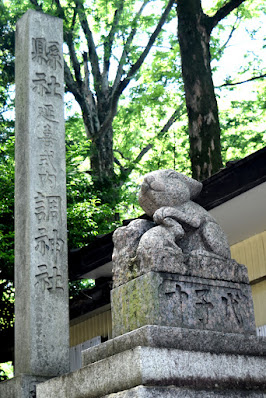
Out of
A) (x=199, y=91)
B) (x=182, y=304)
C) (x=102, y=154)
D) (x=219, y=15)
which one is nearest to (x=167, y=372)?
(x=182, y=304)

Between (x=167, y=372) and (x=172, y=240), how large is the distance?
48.5 inches

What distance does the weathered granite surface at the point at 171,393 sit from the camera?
458cm

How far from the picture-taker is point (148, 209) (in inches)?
238

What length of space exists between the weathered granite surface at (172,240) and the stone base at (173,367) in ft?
1.91

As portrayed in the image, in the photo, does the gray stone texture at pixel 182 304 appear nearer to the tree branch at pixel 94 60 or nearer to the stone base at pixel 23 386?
the stone base at pixel 23 386

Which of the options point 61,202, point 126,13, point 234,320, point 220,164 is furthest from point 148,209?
point 126,13

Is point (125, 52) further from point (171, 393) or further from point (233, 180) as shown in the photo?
point (171, 393)

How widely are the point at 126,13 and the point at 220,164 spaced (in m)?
9.37

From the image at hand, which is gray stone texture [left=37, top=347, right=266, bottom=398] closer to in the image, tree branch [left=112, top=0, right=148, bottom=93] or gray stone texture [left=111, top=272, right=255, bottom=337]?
gray stone texture [left=111, top=272, right=255, bottom=337]

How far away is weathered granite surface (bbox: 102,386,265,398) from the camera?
458 cm

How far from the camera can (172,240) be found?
5562 millimetres

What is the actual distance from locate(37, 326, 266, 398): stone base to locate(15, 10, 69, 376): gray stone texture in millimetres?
2736

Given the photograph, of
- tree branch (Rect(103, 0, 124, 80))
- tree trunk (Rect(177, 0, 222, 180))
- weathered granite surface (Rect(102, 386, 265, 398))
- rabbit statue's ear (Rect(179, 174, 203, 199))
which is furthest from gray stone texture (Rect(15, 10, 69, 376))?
tree branch (Rect(103, 0, 124, 80))

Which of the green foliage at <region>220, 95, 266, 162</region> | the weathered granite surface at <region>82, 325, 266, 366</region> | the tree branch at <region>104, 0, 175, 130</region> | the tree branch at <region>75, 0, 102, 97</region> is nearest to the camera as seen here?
the weathered granite surface at <region>82, 325, 266, 366</region>
